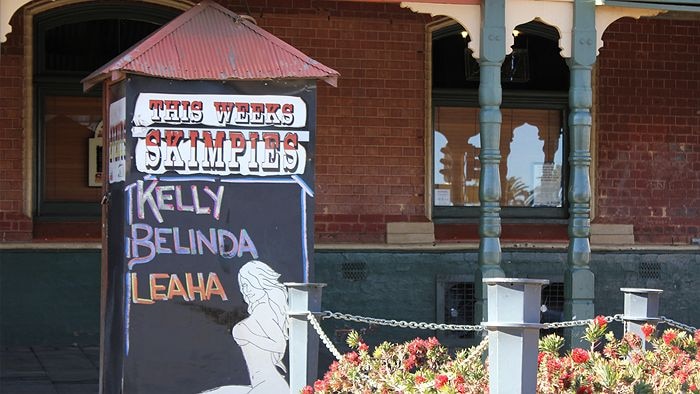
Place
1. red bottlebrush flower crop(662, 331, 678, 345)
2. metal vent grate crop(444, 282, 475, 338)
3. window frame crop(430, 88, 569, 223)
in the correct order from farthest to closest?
1. window frame crop(430, 88, 569, 223)
2. metal vent grate crop(444, 282, 475, 338)
3. red bottlebrush flower crop(662, 331, 678, 345)

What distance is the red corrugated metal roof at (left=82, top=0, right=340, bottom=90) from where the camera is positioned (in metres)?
7.70

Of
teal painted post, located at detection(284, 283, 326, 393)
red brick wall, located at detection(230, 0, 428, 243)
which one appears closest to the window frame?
red brick wall, located at detection(230, 0, 428, 243)

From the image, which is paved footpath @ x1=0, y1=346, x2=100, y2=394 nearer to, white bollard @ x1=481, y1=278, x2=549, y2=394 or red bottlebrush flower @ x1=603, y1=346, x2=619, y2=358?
red bottlebrush flower @ x1=603, y1=346, x2=619, y2=358

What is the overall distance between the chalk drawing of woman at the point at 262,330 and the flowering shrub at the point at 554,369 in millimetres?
1281

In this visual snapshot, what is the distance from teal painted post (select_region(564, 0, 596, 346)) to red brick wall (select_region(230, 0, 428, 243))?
2.50 meters

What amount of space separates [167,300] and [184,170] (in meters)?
0.90

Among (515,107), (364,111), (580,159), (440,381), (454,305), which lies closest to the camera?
(440,381)

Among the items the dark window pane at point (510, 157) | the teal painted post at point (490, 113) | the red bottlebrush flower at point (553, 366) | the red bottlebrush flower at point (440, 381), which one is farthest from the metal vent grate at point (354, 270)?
the red bottlebrush flower at point (440, 381)

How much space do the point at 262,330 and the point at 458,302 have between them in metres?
4.95

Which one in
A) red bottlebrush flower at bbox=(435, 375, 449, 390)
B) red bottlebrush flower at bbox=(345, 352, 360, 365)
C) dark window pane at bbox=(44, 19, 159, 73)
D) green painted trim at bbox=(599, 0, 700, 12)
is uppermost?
green painted trim at bbox=(599, 0, 700, 12)

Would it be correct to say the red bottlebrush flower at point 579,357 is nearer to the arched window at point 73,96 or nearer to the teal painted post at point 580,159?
the teal painted post at point 580,159

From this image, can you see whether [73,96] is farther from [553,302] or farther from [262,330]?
[553,302]

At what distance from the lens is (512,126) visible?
42.5ft

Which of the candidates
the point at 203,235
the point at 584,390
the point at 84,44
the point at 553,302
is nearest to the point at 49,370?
the point at 203,235
